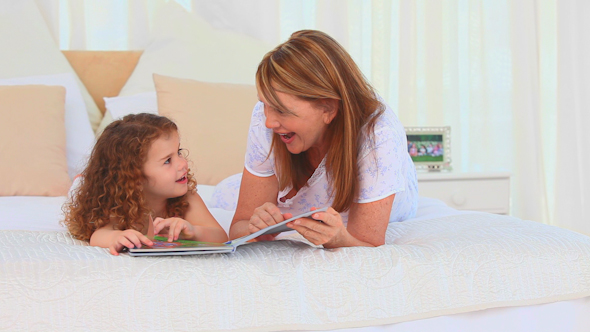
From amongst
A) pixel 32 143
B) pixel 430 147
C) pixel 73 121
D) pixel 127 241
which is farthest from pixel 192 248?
pixel 430 147

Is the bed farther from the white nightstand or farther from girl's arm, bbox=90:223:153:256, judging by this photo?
the white nightstand

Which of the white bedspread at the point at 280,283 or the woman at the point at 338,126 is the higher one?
the woman at the point at 338,126

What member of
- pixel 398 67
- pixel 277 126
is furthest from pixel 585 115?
pixel 277 126

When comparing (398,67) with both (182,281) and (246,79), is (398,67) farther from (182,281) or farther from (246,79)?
(182,281)

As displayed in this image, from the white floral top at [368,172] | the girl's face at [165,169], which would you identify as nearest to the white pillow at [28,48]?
the white floral top at [368,172]

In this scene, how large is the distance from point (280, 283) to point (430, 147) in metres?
1.87

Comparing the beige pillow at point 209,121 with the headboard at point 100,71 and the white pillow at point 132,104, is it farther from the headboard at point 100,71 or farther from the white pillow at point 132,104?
the headboard at point 100,71

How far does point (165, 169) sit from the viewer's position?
1414mm

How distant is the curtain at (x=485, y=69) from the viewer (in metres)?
2.89

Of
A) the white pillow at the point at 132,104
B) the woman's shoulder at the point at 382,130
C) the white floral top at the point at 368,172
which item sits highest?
the white pillow at the point at 132,104

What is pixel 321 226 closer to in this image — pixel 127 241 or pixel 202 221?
pixel 127 241

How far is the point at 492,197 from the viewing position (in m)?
2.57

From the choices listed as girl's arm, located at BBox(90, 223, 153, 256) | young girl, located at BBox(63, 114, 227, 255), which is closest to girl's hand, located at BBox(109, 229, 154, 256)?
girl's arm, located at BBox(90, 223, 153, 256)

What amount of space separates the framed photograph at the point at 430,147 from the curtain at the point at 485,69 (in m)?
0.26
